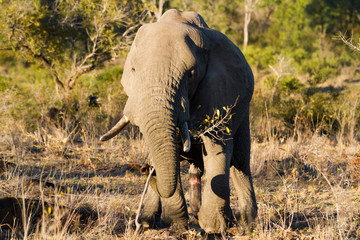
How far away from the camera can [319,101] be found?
11367 millimetres

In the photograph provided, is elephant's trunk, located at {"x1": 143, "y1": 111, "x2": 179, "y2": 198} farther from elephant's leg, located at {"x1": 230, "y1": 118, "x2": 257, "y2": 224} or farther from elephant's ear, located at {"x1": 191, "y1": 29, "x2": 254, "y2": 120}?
elephant's leg, located at {"x1": 230, "y1": 118, "x2": 257, "y2": 224}

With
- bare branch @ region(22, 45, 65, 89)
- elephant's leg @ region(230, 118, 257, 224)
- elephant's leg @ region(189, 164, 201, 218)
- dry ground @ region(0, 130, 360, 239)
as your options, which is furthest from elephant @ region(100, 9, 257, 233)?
bare branch @ region(22, 45, 65, 89)

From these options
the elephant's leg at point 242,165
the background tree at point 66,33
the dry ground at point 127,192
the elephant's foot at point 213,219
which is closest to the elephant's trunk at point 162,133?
the dry ground at point 127,192

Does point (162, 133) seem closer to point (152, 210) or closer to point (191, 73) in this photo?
point (191, 73)

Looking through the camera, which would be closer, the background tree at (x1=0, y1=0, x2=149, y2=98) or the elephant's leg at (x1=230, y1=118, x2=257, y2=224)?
the elephant's leg at (x1=230, y1=118, x2=257, y2=224)

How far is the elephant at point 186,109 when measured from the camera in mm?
3812

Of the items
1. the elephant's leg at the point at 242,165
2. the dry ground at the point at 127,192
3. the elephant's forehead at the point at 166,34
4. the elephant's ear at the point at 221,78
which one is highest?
the elephant's forehead at the point at 166,34

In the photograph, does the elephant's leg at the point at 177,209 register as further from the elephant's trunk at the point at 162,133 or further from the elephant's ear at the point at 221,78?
the elephant's ear at the point at 221,78

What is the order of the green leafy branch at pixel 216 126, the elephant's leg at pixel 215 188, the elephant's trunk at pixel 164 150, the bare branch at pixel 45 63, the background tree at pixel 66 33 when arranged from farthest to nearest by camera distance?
1. the bare branch at pixel 45 63
2. the background tree at pixel 66 33
3. the elephant's leg at pixel 215 188
4. the green leafy branch at pixel 216 126
5. the elephant's trunk at pixel 164 150

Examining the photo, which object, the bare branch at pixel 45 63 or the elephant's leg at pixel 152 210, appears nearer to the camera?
the elephant's leg at pixel 152 210

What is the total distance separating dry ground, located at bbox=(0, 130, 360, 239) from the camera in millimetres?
4199

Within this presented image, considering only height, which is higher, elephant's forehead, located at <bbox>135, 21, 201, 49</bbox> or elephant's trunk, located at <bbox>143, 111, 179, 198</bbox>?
elephant's forehead, located at <bbox>135, 21, 201, 49</bbox>

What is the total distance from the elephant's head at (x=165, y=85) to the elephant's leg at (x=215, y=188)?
0.58 metres

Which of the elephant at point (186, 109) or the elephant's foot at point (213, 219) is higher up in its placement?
the elephant at point (186, 109)
